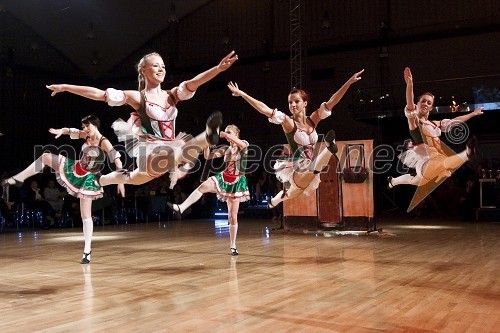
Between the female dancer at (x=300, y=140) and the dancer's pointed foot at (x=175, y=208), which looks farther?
the dancer's pointed foot at (x=175, y=208)

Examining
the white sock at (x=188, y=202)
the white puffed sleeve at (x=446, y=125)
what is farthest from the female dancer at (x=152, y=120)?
the white puffed sleeve at (x=446, y=125)

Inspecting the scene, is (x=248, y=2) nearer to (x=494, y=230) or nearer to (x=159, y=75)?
(x=494, y=230)

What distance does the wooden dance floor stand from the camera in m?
3.13

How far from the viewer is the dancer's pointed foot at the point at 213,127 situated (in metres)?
3.12

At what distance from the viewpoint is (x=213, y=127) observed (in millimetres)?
3131

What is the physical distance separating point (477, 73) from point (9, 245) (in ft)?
44.5

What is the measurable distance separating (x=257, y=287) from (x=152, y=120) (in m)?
1.69

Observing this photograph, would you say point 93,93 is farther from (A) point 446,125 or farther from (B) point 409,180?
(B) point 409,180

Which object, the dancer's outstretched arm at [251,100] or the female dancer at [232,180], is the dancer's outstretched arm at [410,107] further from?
the female dancer at [232,180]

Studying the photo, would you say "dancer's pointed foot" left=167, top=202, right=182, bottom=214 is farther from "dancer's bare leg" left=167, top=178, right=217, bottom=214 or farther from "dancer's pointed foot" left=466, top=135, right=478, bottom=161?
"dancer's pointed foot" left=466, top=135, right=478, bottom=161

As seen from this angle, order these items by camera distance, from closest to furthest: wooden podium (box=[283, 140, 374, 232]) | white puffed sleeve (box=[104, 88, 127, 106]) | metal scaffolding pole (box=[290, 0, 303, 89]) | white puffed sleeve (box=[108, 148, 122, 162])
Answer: white puffed sleeve (box=[104, 88, 127, 106])
white puffed sleeve (box=[108, 148, 122, 162])
wooden podium (box=[283, 140, 374, 232])
metal scaffolding pole (box=[290, 0, 303, 89])

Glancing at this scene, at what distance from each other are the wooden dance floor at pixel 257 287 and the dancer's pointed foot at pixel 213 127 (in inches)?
44.4

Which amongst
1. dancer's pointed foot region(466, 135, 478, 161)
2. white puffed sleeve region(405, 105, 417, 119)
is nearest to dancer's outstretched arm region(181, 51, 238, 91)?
white puffed sleeve region(405, 105, 417, 119)

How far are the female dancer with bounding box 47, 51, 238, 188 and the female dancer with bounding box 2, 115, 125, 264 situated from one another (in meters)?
1.19
